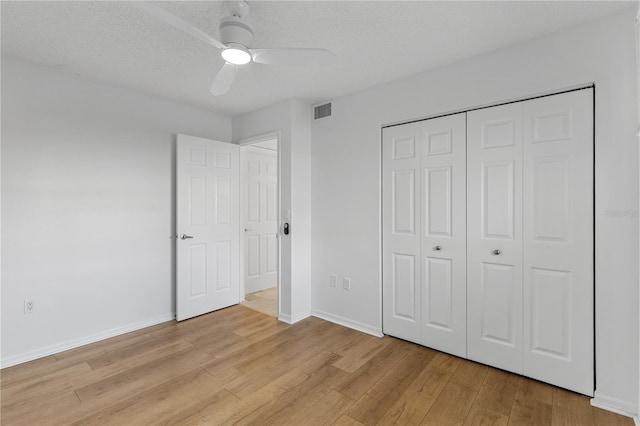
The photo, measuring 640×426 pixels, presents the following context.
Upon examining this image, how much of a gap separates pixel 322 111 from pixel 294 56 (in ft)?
5.67

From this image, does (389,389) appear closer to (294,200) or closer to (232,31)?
(294,200)

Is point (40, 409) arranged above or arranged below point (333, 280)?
below

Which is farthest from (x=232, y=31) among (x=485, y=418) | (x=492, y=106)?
(x=485, y=418)

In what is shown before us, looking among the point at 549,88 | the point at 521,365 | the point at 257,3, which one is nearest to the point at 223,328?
the point at 521,365

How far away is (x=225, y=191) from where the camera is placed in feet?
12.4

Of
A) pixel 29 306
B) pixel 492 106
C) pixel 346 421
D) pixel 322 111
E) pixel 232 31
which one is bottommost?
pixel 346 421

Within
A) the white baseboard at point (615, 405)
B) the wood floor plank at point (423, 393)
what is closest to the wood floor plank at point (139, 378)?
the wood floor plank at point (423, 393)

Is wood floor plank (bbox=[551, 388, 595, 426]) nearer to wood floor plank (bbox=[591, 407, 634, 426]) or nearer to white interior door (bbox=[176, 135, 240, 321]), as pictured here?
wood floor plank (bbox=[591, 407, 634, 426])

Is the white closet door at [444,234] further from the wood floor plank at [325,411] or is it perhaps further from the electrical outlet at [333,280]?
the wood floor plank at [325,411]

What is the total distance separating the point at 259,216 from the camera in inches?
184

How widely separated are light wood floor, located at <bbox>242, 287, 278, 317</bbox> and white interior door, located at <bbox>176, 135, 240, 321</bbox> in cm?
23

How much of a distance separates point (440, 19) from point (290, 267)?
2.56 meters

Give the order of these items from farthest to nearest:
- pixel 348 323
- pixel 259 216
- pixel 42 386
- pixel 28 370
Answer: pixel 259 216 → pixel 348 323 → pixel 28 370 → pixel 42 386

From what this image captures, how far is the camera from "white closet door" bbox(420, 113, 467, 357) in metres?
2.53
